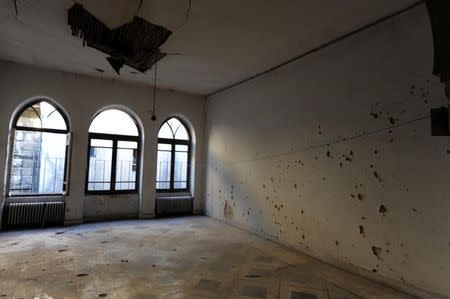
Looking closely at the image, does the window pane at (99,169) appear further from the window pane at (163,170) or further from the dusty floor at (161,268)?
the dusty floor at (161,268)

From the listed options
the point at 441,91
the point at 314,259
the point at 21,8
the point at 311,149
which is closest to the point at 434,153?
the point at 441,91

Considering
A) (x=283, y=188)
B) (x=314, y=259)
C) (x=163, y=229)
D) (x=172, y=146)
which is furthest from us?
(x=172, y=146)

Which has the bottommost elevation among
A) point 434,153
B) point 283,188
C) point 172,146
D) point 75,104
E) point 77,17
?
point 283,188

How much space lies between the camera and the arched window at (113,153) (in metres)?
6.33

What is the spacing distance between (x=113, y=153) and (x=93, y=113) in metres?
1.00

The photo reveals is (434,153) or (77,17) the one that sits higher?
(77,17)

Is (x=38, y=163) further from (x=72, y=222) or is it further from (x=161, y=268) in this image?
(x=161, y=268)

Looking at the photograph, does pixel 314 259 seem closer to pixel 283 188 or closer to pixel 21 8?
pixel 283 188

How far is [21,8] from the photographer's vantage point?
3418 mm

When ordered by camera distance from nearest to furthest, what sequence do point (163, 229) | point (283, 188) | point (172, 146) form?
point (283, 188)
point (163, 229)
point (172, 146)

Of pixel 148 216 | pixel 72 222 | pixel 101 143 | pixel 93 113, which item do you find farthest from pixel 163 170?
pixel 72 222

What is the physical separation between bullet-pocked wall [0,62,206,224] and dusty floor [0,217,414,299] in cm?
105

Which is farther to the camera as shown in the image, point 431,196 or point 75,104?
point 75,104

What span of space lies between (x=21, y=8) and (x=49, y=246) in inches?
131
